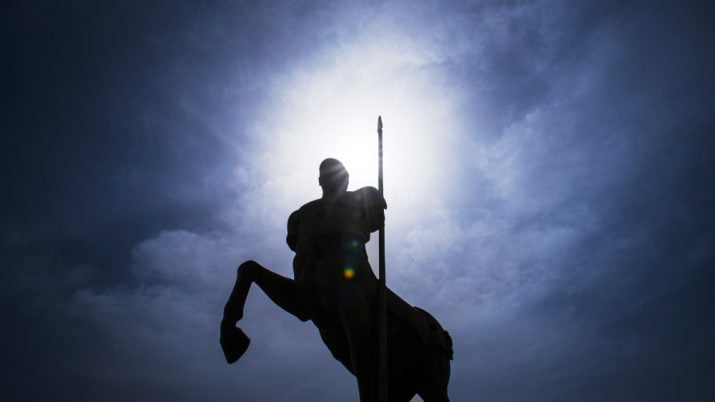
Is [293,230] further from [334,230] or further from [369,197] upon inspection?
[369,197]

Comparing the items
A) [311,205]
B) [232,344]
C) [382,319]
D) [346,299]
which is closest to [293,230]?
[311,205]

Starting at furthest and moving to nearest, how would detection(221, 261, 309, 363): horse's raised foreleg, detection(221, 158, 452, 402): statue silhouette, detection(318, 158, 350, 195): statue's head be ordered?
detection(318, 158, 350, 195): statue's head, detection(221, 261, 309, 363): horse's raised foreleg, detection(221, 158, 452, 402): statue silhouette

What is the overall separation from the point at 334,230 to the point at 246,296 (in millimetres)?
1354

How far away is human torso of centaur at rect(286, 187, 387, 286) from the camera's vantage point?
20.3 ft

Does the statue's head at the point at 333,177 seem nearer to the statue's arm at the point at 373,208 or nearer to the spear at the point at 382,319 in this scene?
the statue's arm at the point at 373,208

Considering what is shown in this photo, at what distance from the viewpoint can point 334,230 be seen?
20.8 ft

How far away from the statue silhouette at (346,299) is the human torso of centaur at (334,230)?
1 centimetres

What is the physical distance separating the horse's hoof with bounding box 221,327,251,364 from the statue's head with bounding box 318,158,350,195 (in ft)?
7.49

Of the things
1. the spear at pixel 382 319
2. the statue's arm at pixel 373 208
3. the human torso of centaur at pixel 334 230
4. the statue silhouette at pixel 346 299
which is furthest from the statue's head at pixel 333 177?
the spear at pixel 382 319

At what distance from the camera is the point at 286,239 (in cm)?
704

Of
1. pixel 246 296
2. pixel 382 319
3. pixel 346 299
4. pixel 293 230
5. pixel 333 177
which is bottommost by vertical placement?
pixel 382 319

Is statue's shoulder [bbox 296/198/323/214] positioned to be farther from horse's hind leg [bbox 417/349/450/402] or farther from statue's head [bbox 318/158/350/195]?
horse's hind leg [bbox 417/349/450/402]

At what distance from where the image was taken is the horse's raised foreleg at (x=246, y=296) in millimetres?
5922

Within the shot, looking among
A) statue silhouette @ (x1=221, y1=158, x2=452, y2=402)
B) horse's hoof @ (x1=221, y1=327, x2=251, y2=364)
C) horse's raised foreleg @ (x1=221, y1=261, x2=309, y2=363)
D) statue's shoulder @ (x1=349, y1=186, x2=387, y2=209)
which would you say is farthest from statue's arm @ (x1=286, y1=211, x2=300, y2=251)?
horse's hoof @ (x1=221, y1=327, x2=251, y2=364)
